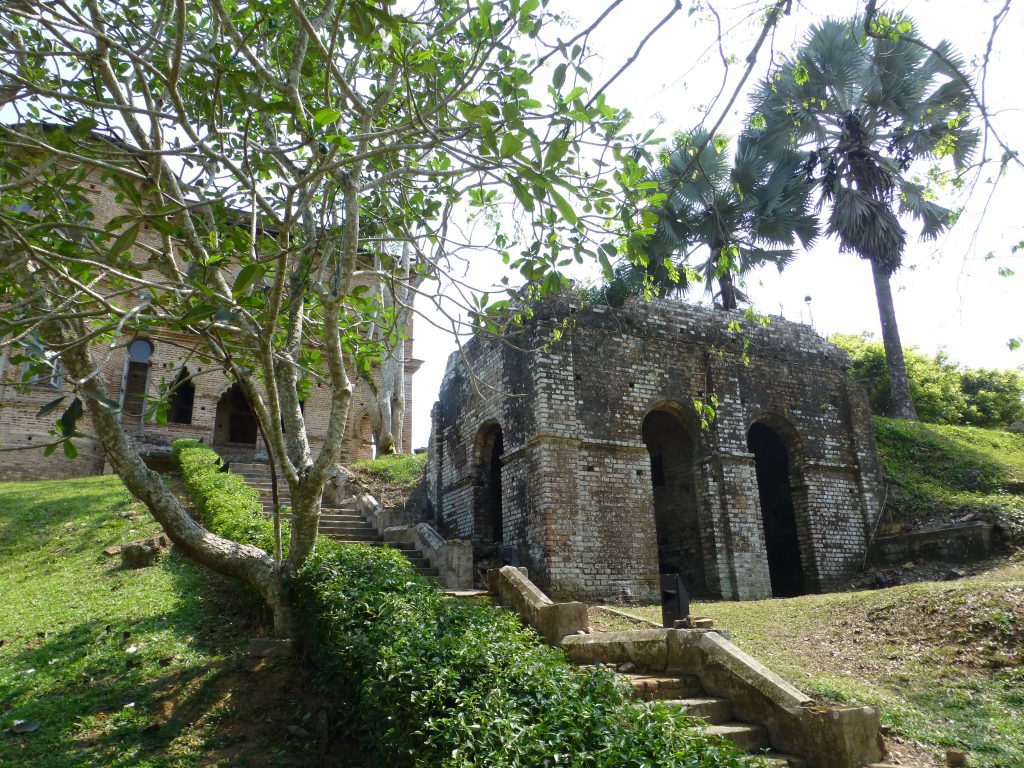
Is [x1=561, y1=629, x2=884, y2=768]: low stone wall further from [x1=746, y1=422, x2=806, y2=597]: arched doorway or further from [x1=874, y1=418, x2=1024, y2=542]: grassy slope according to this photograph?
[x1=874, y1=418, x2=1024, y2=542]: grassy slope

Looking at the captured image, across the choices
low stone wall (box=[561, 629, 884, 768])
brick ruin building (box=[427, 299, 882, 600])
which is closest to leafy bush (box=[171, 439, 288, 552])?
brick ruin building (box=[427, 299, 882, 600])

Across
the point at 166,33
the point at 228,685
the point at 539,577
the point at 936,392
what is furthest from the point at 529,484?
the point at 936,392

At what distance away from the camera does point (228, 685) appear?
632cm

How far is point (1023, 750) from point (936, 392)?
768 inches

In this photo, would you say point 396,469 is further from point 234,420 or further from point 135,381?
point 135,381

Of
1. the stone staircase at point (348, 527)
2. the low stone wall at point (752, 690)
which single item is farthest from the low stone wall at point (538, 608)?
the stone staircase at point (348, 527)

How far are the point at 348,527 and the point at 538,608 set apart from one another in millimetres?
5770

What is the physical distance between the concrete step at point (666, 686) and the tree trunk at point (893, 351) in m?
17.0

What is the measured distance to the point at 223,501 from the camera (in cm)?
1080

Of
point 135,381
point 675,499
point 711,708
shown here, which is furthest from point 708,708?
point 135,381

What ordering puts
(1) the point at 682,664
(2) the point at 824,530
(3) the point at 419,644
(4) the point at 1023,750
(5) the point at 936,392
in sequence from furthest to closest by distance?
(5) the point at 936,392 → (2) the point at 824,530 → (1) the point at 682,664 → (4) the point at 1023,750 → (3) the point at 419,644

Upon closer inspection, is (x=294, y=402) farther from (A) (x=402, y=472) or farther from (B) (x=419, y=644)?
(A) (x=402, y=472)

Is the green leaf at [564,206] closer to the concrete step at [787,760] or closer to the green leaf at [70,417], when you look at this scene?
the green leaf at [70,417]

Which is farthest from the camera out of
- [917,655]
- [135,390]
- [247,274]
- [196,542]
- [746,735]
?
[135,390]
